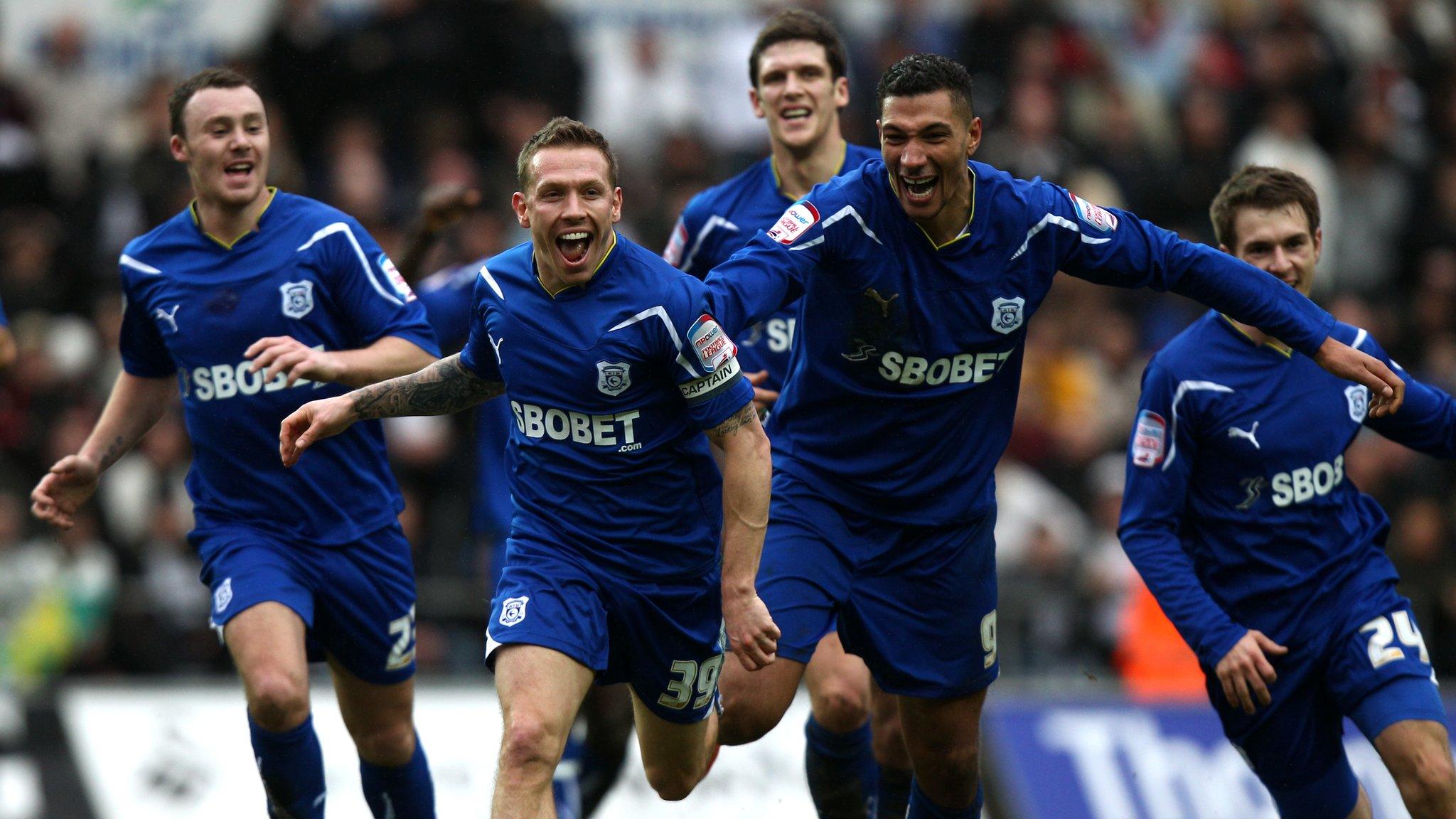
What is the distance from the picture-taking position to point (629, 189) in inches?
575

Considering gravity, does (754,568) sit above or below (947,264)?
below

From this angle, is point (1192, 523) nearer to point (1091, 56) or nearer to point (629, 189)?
point (629, 189)

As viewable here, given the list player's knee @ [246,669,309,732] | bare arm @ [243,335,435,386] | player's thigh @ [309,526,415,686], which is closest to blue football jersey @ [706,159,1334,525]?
bare arm @ [243,335,435,386]

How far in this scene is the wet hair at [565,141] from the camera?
6344mm

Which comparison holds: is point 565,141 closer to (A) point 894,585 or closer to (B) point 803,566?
(B) point 803,566

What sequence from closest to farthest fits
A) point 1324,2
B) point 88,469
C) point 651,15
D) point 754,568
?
point 754,568 → point 88,469 → point 651,15 → point 1324,2

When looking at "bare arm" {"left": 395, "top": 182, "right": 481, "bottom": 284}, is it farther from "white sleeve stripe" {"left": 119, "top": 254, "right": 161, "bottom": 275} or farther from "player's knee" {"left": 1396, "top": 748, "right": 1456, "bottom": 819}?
"player's knee" {"left": 1396, "top": 748, "right": 1456, "bottom": 819}

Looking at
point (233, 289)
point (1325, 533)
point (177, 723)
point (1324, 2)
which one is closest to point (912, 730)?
point (1325, 533)

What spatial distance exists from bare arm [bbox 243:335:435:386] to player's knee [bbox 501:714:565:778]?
1.51m

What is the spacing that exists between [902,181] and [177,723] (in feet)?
21.2

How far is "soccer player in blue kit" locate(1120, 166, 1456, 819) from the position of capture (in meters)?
7.02

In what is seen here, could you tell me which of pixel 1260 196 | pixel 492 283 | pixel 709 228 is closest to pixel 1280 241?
pixel 1260 196

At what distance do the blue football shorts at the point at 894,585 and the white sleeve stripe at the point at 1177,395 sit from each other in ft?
2.79

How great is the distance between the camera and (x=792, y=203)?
7906 mm
